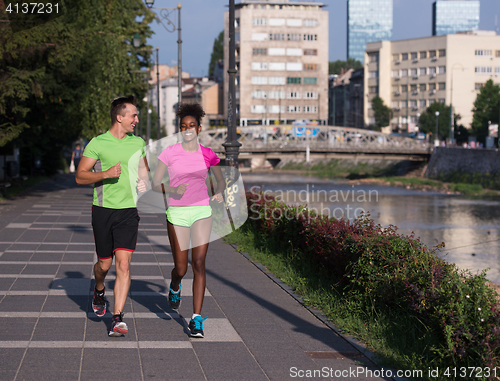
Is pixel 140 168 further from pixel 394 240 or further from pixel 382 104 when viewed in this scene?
pixel 382 104

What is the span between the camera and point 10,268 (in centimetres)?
905

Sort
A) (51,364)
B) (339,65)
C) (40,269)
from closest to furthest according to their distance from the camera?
(51,364), (40,269), (339,65)

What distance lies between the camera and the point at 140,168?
19.2 ft

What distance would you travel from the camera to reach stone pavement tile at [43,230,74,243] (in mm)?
12457

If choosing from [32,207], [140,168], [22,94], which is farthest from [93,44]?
[140,168]

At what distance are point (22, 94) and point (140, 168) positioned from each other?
14.1 meters

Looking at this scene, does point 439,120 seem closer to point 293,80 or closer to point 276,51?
point 293,80

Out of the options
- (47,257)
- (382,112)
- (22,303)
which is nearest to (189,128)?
(22,303)

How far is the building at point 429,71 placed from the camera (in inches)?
4225

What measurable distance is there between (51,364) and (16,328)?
1.16 m

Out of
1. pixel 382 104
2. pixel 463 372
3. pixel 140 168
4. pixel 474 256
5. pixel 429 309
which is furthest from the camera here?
pixel 382 104

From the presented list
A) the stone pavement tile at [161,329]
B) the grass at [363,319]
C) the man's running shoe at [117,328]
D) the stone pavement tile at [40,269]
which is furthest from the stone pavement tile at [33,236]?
the man's running shoe at [117,328]

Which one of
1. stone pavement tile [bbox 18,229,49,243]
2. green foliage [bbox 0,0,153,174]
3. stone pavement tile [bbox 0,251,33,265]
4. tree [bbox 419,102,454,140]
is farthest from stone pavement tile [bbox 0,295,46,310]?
tree [bbox 419,102,454,140]

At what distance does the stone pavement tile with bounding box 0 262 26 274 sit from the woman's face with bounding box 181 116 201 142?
414cm
